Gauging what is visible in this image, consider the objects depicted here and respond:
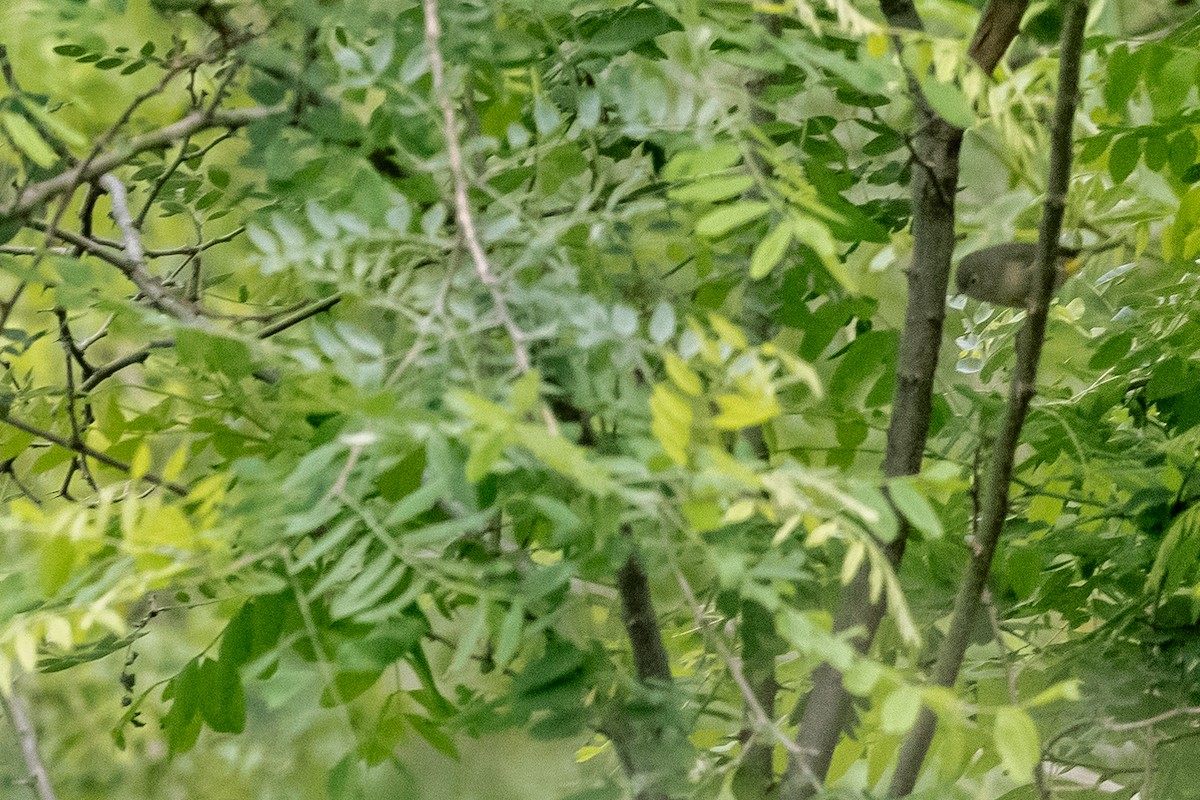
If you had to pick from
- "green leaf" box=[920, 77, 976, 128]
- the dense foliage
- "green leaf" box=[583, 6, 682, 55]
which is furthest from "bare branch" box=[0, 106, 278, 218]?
"green leaf" box=[920, 77, 976, 128]

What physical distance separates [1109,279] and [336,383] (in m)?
0.55

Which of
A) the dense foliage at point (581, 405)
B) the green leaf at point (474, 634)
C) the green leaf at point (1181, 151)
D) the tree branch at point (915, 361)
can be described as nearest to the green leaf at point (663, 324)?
the dense foliage at point (581, 405)

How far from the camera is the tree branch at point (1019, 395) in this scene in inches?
17.1

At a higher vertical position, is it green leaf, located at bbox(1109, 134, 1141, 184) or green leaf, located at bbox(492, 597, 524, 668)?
green leaf, located at bbox(1109, 134, 1141, 184)

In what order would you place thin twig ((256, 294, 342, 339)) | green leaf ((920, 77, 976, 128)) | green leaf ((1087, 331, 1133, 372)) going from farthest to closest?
green leaf ((1087, 331, 1133, 372)) → thin twig ((256, 294, 342, 339)) → green leaf ((920, 77, 976, 128))

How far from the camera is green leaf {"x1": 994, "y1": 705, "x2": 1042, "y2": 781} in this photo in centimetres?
33

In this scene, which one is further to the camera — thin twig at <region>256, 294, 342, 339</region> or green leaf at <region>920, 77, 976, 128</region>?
thin twig at <region>256, 294, 342, 339</region>

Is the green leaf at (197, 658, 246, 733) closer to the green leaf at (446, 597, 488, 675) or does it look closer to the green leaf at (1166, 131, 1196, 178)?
the green leaf at (446, 597, 488, 675)

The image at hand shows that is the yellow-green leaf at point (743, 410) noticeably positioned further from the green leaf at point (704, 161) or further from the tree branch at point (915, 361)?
the tree branch at point (915, 361)

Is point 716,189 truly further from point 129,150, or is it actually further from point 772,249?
point 129,150

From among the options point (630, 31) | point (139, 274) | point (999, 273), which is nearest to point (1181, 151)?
point (999, 273)

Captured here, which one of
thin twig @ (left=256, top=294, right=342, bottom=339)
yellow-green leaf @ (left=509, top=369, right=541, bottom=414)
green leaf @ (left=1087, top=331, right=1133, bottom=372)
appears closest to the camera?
yellow-green leaf @ (left=509, top=369, right=541, bottom=414)

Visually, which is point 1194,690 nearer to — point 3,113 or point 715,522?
point 715,522

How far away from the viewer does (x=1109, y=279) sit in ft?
2.49
